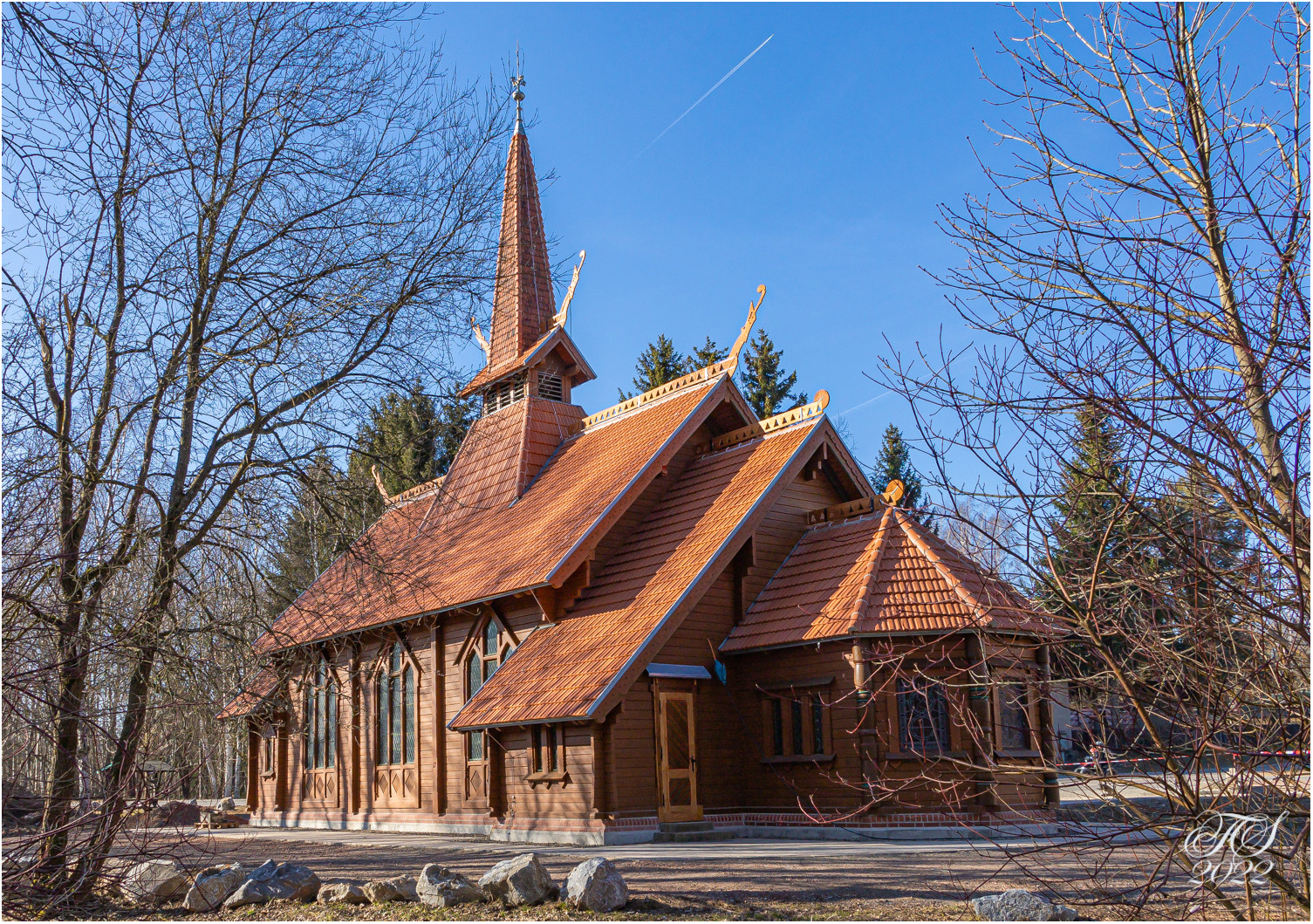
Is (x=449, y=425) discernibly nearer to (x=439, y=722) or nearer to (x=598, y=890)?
(x=598, y=890)

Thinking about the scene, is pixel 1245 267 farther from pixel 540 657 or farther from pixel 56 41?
pixel 540 657

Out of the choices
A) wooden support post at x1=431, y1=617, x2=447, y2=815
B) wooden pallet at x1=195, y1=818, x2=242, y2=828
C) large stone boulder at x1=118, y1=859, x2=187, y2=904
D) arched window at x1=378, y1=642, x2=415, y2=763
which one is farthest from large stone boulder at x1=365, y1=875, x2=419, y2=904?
wooden pallet at x1=195, y1=818, x2=242, y2=828

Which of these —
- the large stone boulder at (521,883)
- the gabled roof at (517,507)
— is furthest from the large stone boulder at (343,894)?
the gabled roof at (517,507)

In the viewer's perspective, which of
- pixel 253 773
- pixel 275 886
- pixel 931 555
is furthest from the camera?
pixel 253 773

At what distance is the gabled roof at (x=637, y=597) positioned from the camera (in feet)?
56.1

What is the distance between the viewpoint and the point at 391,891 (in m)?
10.8

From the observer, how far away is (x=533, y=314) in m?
28.8

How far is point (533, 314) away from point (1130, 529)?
2409 cm

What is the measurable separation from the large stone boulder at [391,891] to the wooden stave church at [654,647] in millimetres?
3307

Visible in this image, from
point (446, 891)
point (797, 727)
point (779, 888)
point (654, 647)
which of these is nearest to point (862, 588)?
point (797, 727)

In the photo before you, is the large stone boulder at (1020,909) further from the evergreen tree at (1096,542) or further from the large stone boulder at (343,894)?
the large stone boulder at (343,894)

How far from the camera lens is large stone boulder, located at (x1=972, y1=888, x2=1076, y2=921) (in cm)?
854

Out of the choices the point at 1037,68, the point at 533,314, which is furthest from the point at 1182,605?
the point at 533,314

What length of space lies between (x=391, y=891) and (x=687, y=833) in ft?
25.1
